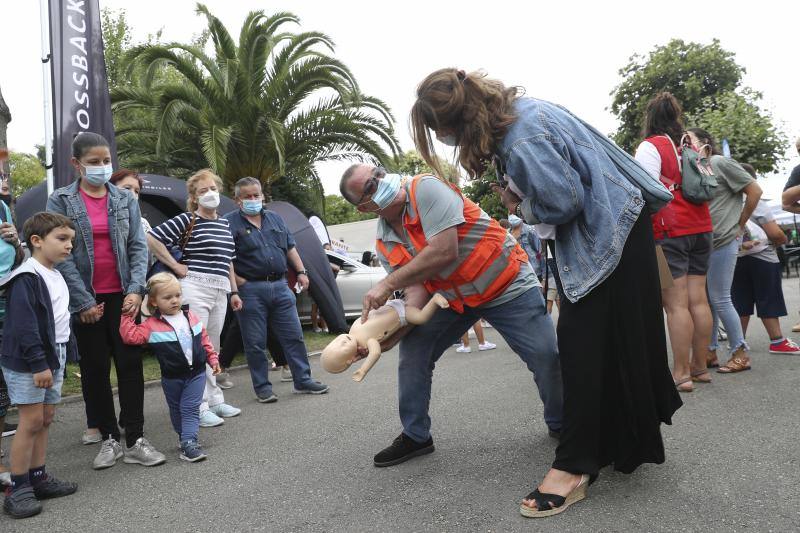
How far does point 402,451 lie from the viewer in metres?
3.51

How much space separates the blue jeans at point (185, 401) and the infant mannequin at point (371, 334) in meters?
1.30

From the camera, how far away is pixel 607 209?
2754mm

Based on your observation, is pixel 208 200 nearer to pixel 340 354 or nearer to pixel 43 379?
pixel 43 379

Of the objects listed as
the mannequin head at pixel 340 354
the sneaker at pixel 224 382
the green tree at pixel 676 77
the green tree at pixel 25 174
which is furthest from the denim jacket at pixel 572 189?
the green tree at pixel 25 174

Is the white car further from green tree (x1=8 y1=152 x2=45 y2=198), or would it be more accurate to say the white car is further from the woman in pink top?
green tree (x1=8 y1=152 x2=45 y2=198)

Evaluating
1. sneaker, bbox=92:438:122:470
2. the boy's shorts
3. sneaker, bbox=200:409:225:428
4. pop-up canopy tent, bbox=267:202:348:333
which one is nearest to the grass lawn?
pop-up canopy tent, bbox=267:202:348:333

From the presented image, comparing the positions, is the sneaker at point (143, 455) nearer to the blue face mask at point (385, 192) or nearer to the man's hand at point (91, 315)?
the man's hand at point (91, 315)

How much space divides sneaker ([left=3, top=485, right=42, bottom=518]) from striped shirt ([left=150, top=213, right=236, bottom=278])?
6.93ft

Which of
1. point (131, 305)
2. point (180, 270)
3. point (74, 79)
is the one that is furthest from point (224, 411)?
point (74, 79)

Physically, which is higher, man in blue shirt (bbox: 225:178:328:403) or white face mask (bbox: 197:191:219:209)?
white face mask (bbox: 197:191:219:209)

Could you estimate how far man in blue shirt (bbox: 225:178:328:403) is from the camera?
219 inches

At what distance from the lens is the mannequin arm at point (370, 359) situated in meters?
3.07

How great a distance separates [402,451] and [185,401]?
1.47m

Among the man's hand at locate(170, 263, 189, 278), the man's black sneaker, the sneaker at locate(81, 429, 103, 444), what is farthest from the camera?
the man's hand at locate(170, 263, 189, 278)
